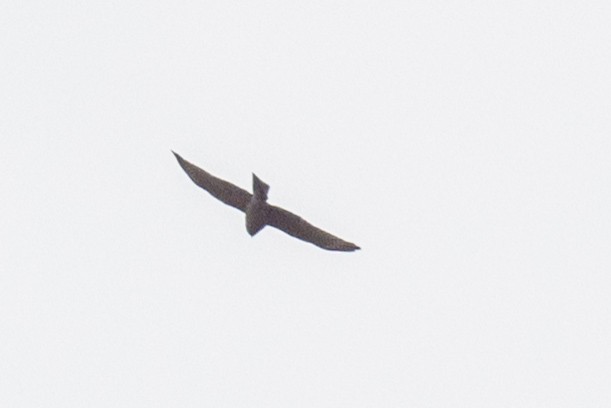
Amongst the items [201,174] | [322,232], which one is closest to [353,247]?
[322,232]

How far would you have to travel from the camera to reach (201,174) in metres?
28.9

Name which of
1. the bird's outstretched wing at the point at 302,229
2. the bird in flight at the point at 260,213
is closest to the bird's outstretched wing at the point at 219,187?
the bird in flight at the point at 260,213

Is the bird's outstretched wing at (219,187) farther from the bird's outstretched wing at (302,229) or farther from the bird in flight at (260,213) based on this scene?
the bird's outstretched wing at (302,229)

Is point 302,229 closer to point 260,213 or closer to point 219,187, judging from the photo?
point 260,213

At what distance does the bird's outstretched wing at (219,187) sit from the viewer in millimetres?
28594

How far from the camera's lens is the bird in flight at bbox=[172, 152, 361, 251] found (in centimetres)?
2822

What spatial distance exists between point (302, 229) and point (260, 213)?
2.82ft

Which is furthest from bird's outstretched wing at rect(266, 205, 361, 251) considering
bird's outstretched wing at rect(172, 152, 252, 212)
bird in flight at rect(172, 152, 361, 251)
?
bird's outstretched wing at rect(172, 152, 252, 212)

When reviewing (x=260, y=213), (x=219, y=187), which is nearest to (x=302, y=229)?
(x=260, y=213)

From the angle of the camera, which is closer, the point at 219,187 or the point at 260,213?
the point at 260,213

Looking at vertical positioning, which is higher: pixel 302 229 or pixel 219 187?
pixel 219 187

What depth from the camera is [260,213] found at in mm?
28250

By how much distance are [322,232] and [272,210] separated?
0.94 metres

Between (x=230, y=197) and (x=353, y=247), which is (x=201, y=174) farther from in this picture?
(x=353, y=247)
